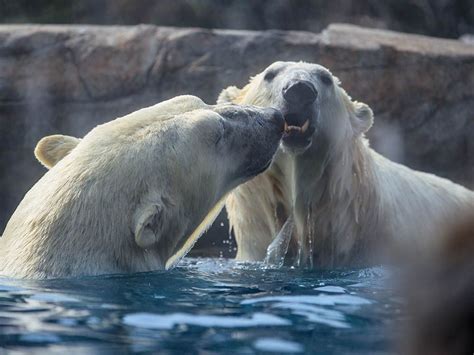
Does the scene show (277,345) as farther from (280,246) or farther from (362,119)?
(362,119)

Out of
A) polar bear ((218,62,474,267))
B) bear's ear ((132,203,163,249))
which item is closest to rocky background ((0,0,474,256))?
polar bear ((218,62,474,267))

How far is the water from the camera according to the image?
2643 mm

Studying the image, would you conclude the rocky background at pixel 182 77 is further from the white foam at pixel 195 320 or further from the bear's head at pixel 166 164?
the white foam at pixel 195 320

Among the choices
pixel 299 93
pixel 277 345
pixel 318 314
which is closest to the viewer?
pixel 277 345

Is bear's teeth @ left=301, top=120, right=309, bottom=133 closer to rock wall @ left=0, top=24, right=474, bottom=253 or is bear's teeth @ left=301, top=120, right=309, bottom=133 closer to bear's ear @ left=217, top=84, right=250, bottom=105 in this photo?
bear's ear @ left=217, top=84, right=250, bottom=105

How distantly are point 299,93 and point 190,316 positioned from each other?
1928 mm

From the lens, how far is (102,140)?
3.62 m

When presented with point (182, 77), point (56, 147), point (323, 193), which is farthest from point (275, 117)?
point (182, 77)

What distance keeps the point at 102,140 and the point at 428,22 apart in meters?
9.08

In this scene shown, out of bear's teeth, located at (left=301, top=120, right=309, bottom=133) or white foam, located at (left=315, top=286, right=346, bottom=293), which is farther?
bear's teeth, located at (left=301, top=120, right=309, bottom=133)

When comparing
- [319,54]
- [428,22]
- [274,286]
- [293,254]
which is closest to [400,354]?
[274,286]

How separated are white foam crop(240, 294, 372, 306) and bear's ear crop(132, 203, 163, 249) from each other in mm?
412

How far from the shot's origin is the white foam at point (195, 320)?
2.82 metres

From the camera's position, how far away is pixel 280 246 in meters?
5.08
